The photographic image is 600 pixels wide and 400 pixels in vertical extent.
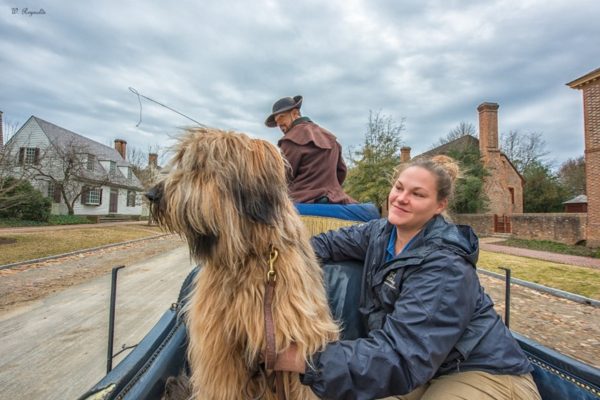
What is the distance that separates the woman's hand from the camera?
1334mm

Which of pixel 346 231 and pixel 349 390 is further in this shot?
pixel 346 231

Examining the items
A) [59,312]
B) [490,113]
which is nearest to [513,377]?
[59,312]

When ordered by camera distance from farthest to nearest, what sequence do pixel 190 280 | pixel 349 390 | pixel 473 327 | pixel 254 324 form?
pixel 190 280, pixel 473 327, pixel 254 324, pixel 349 390

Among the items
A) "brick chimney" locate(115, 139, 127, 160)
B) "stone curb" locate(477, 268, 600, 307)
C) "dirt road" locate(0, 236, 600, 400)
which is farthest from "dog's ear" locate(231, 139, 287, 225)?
"brick chimney" locate(115, 139, 127, 160)

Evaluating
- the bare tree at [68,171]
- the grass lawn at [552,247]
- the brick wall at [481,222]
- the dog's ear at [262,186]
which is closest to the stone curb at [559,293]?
the dog's ear at [262,186]

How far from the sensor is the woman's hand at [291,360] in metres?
1.33

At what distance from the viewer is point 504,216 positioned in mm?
20828

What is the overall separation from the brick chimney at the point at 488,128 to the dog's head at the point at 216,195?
2738 centimetres

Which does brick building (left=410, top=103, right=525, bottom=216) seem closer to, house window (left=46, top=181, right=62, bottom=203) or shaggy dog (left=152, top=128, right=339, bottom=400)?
shaggy dog (left=152, top=128, right=339, bottom=400)

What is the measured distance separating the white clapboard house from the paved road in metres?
13.9

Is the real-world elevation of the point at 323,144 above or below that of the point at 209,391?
above

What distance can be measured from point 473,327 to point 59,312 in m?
6.15

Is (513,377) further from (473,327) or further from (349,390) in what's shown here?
(349,390)

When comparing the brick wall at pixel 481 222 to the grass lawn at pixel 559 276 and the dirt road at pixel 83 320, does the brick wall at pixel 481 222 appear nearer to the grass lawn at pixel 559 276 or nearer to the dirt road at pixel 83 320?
the grass lawn at pixel 559 276
